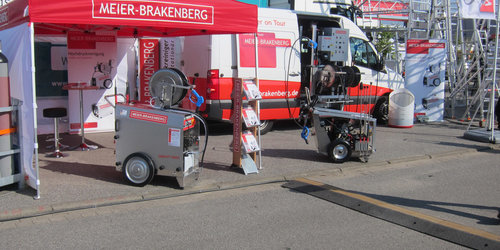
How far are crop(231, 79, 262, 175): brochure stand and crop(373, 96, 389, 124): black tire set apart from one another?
7058 millimetres

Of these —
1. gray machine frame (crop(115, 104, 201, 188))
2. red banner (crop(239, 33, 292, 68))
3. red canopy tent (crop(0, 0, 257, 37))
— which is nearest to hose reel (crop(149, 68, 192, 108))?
gray machine frame (crop(115, 104, 201, 188))

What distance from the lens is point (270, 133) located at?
12047 mm

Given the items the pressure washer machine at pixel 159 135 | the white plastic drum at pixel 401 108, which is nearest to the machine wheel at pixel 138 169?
the pressure washer machine at pixel 159 135

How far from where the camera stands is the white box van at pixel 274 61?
420 inches

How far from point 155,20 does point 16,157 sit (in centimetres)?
287

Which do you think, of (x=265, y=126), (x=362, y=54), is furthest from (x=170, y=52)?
(x=362, y=54)

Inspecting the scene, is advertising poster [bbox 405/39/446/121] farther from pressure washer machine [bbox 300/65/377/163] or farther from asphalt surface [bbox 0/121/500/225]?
pressure washer machine [bbox 300/65/377/163]

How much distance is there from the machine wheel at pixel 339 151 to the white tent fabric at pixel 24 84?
16.8 ft

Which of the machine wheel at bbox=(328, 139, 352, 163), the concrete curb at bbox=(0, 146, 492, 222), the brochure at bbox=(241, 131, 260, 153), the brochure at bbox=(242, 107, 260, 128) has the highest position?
the brochure at bbox=(242, 107, 260, 128)

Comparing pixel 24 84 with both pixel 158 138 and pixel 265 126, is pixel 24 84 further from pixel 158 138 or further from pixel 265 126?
pixel 265 126

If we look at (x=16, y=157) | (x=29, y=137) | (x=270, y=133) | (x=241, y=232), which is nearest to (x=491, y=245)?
(x=241, y=232)

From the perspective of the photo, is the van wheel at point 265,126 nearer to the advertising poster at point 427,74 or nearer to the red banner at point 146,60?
the red banner at point 146,60

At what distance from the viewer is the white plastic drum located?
13.1 m

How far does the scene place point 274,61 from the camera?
448 inches
